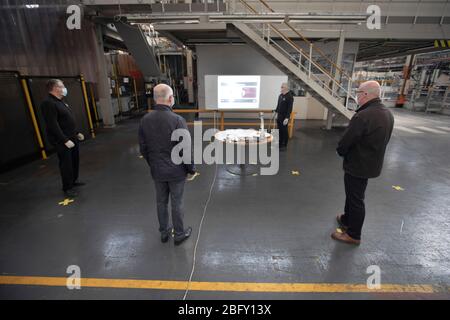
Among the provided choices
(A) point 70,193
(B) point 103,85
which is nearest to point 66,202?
(A) point 70,193

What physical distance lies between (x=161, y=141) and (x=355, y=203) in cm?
243

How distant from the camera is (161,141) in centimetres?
247

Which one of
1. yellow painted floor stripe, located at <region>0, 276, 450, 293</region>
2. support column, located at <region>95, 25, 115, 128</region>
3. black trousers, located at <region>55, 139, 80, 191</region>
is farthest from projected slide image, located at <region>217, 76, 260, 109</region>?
yellow painted floor stripe, located at <region>0, 276, 450, 293</region>

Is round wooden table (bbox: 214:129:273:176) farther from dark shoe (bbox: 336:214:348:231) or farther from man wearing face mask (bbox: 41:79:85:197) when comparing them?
man wearing face mask (bbox: 41:79:85:197)

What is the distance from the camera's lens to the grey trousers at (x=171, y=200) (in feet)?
8.86

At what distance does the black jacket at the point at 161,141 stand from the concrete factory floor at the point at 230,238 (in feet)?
3.33

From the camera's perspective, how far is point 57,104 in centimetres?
373

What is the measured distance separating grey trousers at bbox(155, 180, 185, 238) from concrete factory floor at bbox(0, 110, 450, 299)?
276 mm

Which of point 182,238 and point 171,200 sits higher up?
point 171,200

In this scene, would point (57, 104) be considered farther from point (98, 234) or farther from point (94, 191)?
point (98, 234)

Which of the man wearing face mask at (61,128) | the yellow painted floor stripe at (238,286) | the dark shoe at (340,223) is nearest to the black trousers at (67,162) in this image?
the man wearing face mask at (61,128)

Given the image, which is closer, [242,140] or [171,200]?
[171,200]

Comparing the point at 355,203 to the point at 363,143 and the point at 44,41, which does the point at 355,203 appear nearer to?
the point at 363,143
